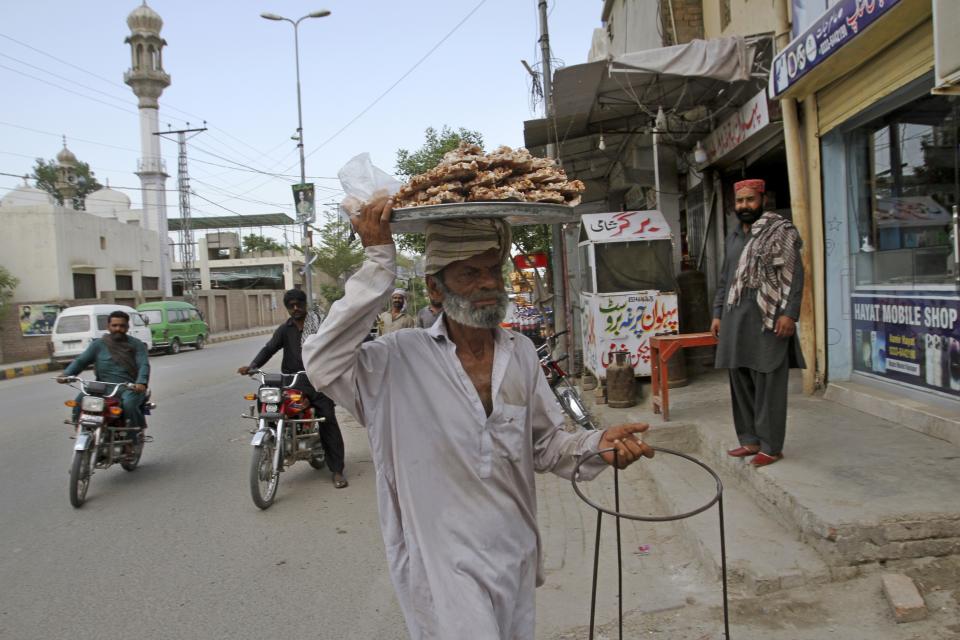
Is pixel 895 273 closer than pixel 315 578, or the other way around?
pixel 315 578

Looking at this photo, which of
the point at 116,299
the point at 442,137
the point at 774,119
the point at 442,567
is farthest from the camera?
the point at 116,299

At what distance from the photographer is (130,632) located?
3424 millimetres

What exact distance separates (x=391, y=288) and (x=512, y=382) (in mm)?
463

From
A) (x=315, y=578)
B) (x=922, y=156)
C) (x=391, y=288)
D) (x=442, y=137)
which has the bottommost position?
(x=315, y=578)

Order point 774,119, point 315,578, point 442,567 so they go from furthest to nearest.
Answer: point 774,119 → point 315,578 → point 442,567

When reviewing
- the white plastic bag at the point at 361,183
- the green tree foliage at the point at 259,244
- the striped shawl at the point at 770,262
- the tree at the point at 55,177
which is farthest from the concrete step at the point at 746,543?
the green tree foliage at the point at 259,244

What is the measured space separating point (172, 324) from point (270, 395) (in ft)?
70.3

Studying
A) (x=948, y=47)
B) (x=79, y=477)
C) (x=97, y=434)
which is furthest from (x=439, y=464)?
(x=97, y=434)

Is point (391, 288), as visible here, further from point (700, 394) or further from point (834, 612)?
point (700, 394)

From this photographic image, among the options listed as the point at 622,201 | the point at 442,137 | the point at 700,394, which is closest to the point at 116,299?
the point at 442,137

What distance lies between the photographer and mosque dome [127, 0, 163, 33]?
162 feet

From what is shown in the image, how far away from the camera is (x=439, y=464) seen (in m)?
1.87

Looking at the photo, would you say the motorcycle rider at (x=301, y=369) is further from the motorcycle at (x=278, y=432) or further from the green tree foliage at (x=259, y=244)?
the green tree foliage at (x=259, y=244)

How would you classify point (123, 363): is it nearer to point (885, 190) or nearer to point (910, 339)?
point (910, 339)
